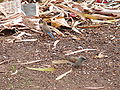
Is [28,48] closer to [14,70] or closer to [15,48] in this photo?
[15,48]

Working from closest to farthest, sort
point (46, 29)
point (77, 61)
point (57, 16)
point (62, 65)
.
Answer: point (77, 61), point (62, 65), point (46, 29), point (57, 16)

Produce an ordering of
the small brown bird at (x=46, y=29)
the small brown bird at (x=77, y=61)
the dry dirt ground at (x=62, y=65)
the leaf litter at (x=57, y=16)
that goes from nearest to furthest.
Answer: the dry dirt ground at (x=62, y=65)
the small brown bird at (x=77, y=61)
the small brown bird at (x=46, y=29)
the leaf litter at (x=57, y=16)

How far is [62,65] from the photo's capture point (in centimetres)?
575

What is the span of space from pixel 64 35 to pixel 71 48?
2.56 ft

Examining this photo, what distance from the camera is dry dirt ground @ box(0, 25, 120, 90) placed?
5059mm

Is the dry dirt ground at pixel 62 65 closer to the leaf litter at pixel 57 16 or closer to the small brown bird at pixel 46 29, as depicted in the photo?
the small brown bird at pixel 46 29

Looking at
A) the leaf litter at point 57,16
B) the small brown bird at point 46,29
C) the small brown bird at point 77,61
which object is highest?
the small brown bird at point 77,61

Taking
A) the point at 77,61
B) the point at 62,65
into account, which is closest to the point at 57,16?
the point at 62,65

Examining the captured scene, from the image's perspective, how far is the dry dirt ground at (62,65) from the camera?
5059mm

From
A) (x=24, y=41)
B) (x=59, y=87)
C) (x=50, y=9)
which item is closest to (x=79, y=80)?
(x=59, y=87)

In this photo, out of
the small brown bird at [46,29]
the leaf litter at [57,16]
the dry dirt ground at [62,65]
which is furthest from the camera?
the leaf litter at [57,16]

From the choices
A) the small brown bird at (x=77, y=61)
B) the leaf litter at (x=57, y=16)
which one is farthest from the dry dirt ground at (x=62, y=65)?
the leaf litter at (x=57, y=16)

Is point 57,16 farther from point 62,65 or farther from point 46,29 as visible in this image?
point 62,65

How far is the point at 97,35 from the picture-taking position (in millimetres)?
7336
